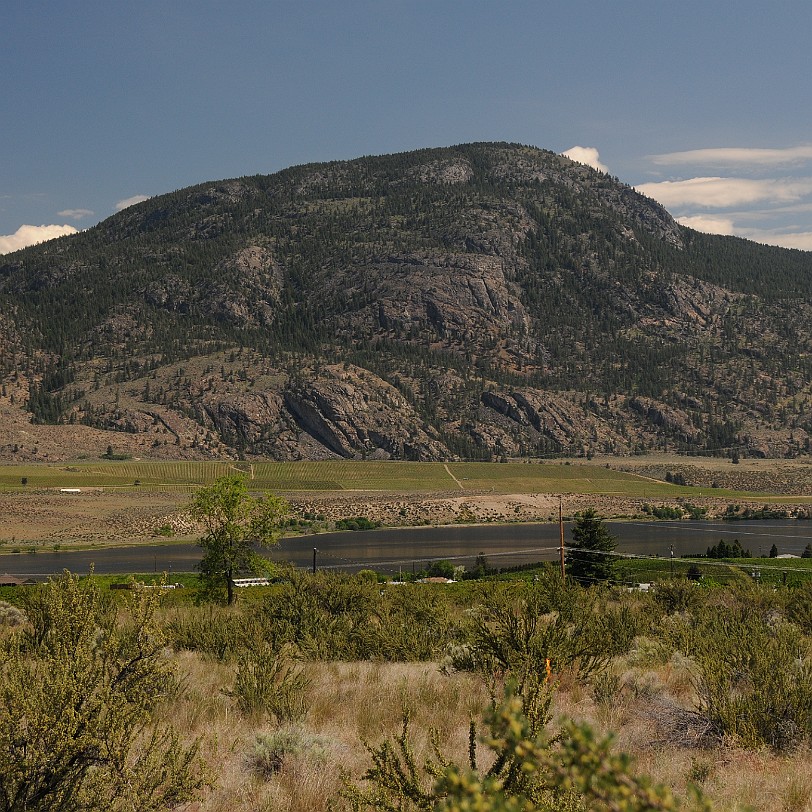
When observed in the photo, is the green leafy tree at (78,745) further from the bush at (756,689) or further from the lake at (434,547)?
the lake at (434,547)

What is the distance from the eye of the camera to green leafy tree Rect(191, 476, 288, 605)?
34.9 metres

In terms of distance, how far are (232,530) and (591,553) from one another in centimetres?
2092

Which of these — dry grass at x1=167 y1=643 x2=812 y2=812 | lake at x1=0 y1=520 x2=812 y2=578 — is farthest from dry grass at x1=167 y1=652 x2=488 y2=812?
lake at x1=0 y1=520 x2=812 y2=578

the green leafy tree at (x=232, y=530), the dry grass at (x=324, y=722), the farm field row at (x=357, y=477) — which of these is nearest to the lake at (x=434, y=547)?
the farm field row at (x=357, y=477)

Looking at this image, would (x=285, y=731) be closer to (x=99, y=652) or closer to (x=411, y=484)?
(x=99, y=652)

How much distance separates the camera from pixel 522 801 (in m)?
4.65

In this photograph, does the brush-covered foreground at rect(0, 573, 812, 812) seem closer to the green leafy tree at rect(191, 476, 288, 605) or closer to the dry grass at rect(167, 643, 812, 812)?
the dry grass at rect(167, 643, 812, 812)

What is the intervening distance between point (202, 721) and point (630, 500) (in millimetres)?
129234

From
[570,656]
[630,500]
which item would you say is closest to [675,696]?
[570,656]

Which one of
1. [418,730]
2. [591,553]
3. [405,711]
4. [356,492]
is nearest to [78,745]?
[405,711]

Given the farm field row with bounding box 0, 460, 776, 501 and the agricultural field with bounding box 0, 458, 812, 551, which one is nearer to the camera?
the agricultural field with bounding box 0, 458, 812, 551

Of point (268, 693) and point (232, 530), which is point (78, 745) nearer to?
point (268, 693)

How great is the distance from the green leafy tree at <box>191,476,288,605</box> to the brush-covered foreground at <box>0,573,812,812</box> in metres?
17.4

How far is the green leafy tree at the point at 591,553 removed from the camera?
44.4 metres
